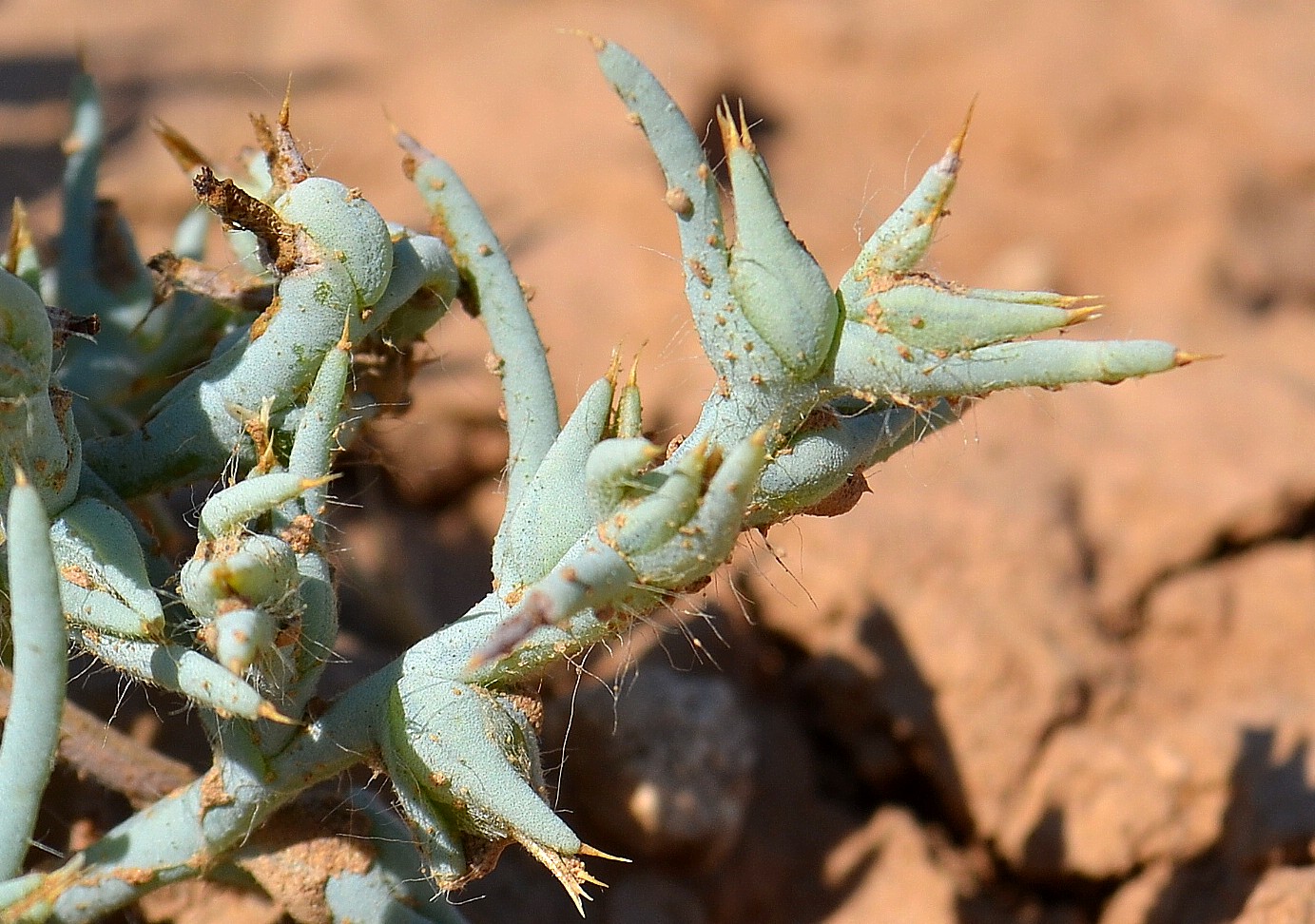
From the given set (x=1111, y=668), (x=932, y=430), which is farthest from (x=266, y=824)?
(x=1111, y=668)

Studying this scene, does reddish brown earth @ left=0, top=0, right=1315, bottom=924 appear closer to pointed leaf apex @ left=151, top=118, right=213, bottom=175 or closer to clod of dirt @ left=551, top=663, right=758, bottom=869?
clod of dirt @ left=551, top=663, right=758, bottom=869

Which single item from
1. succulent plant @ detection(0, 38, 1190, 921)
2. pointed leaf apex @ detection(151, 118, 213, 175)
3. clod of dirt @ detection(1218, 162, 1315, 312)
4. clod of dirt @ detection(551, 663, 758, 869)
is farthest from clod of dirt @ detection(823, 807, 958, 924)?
clod of dirt @ detection(1218, 162, 1315, 312)

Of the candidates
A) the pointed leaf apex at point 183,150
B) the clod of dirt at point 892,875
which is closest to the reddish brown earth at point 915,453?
the clod of dirt at point 892,875

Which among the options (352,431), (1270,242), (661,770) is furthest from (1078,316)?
(1270,242)

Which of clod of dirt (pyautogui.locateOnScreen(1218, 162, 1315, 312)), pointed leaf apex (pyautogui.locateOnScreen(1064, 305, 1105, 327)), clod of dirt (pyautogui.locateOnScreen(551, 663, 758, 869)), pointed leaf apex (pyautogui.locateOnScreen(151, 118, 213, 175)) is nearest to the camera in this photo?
pointed leaf apex (pyautogui.locateOnScreen(1064, 305, 1105, 327))

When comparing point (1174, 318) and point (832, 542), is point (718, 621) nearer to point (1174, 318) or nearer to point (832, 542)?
point (832, 542)

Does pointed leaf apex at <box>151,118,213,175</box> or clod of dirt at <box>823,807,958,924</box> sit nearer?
pointed leaf apex at <box>151,118,213,175</box>

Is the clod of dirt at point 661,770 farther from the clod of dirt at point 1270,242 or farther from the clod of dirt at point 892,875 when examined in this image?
the clod of dirt at point 1270,242
